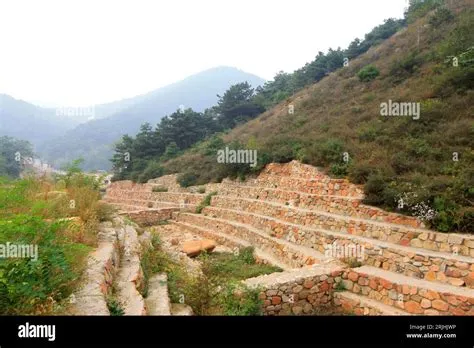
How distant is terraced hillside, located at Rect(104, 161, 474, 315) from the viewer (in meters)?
5.82

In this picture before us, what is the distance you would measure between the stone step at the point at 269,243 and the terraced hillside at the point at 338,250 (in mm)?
28

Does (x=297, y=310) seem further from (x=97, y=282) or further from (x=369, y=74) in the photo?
(x=369, y=74)

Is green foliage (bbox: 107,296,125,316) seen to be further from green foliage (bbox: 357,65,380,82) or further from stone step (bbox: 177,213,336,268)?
green foliage (bbox: 357,65,380,82)

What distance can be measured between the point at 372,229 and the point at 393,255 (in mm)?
1193

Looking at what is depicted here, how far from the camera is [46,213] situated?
5.88m

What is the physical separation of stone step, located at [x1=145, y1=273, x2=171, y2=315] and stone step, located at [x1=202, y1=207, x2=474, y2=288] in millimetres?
4020

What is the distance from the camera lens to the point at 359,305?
6.32m

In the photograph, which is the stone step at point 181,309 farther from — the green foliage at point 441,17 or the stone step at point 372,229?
the green foliage at point 441,17

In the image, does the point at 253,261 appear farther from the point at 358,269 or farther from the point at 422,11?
the point at 422,11

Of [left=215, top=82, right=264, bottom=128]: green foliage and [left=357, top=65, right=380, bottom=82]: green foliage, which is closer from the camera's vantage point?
[left=357, top=65, right=380, bottom=82]: green foliage

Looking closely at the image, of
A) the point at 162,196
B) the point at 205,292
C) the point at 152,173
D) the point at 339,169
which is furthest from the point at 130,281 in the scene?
the point at 152,173

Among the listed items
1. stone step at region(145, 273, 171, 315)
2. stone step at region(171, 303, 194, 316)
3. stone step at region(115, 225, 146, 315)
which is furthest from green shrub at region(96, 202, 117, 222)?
stone step at region(171, 303, 194, 316)

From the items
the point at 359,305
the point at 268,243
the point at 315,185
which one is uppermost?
the point at 315,185

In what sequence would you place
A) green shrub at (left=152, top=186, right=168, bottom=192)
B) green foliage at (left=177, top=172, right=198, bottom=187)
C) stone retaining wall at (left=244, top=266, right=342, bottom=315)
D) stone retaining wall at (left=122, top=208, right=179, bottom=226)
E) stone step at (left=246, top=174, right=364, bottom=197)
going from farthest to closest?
green shrub at (left=152, top=186, right=168, bottom=192) < green foliage at (left=177, top=172, right=198, bottom=187) < stone retaining wall at (left=122, top=208, right=179, bottom=226) < stone step at (left=246, top=174, right=364, bottom=197) < stone retaining wall at (left=244, top=266, right=342, bottom=315)
